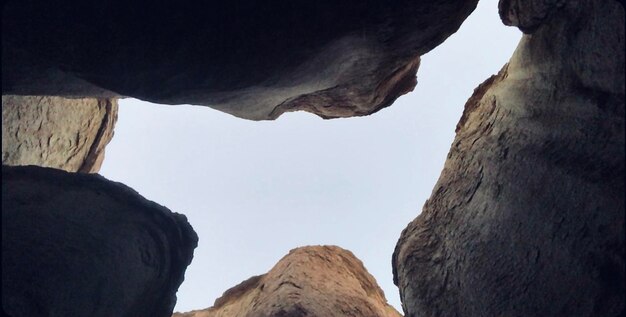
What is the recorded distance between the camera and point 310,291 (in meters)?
8.62

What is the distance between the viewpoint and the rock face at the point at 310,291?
8297 millimetres

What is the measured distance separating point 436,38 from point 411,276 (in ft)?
8.32

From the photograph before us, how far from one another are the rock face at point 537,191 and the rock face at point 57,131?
464cm

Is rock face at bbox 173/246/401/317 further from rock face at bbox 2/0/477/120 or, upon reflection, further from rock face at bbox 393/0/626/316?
rock face at bbox 2/0/477/120

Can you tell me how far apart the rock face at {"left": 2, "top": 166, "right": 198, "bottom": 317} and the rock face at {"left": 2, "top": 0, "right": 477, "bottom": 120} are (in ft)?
2.94

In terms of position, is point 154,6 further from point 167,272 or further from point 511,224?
point 511,224

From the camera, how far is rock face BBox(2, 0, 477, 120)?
13.8ft

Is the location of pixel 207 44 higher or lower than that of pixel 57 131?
lower

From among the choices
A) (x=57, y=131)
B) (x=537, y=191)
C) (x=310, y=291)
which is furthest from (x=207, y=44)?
(x=310, y=291)

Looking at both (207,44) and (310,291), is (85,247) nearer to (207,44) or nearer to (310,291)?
(207,44)

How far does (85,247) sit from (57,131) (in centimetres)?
351

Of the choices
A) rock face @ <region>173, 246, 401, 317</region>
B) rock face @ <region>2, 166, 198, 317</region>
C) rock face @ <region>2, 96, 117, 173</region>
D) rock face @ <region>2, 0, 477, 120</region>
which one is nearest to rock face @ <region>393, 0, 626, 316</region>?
rock face @ <region>2, 0, 477, 120</region>

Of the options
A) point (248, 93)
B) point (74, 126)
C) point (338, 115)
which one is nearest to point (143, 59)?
point (248, 93)

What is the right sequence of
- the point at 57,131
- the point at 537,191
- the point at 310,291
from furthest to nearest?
the point at 310,291 < the point at 57,131 < the point at 537,191
